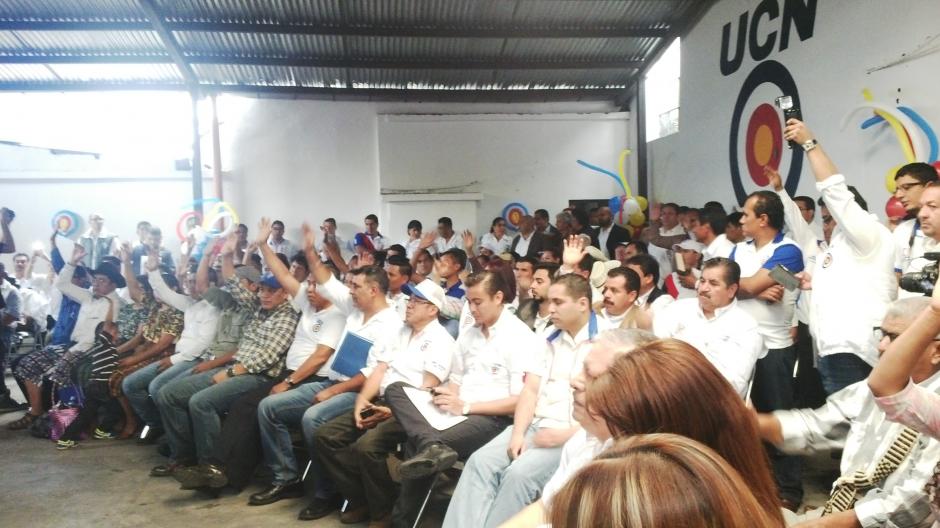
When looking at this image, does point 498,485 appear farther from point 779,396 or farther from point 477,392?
point 779,396

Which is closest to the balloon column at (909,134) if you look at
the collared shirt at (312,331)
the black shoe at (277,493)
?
the collared shirt at (312,331)

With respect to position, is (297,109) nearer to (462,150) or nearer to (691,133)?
(462,150)

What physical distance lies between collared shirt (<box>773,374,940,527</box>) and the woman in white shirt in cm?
685

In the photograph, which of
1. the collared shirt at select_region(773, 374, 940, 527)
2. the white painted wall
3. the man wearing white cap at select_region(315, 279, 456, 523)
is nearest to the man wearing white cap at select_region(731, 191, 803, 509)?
the collared shirt at select_region(773, 374, 940, 527)

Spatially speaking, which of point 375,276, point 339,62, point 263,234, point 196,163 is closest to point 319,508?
point 375,276

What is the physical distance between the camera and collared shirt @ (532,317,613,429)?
9.24 ft

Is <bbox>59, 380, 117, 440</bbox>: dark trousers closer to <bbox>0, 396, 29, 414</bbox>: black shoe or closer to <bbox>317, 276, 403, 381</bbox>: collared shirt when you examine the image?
<bbox>0, 396, 29, 414</bbox>: black shoe

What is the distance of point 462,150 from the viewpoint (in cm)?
981

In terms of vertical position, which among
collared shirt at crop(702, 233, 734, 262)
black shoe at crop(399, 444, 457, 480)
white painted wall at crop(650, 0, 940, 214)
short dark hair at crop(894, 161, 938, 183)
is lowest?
black shoe at crop(399, 444, 457, 480)

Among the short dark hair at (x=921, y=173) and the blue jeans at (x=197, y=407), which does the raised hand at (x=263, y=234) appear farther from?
the short dark hair at (x=921, y=173)

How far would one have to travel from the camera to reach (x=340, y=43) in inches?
328

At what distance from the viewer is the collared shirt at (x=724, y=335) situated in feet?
9.24

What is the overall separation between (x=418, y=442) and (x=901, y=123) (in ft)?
12.8

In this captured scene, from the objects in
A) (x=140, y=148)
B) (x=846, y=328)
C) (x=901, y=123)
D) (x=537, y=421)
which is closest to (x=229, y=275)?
(x=537, y=421)
